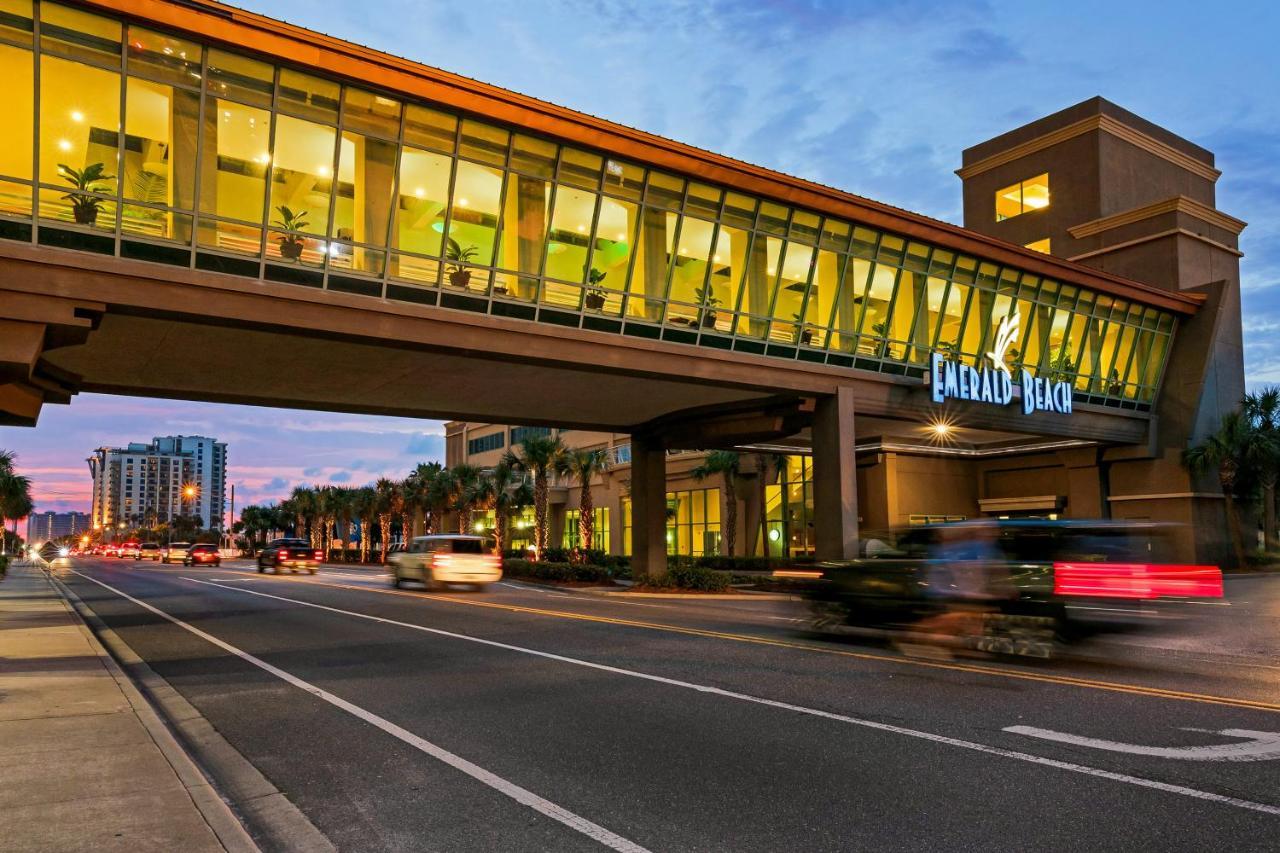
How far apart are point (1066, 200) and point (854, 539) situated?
1175 inches

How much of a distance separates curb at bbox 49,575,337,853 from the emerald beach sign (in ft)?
85.3

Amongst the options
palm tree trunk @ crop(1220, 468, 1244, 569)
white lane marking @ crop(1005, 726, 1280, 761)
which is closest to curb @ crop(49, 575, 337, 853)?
white lane marking @ crop(1005, 726, 1280, 761)

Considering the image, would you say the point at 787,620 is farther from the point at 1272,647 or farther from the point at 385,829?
the point at 385,829

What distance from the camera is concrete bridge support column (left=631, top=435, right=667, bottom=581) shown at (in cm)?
3622

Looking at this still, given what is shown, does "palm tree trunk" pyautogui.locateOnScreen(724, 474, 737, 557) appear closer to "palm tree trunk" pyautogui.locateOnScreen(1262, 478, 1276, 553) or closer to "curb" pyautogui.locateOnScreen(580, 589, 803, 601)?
"curb" pyautogui.locateOnScreen(580, 589, 803, 601)

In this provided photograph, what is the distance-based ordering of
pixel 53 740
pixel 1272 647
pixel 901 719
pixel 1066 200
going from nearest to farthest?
pixel 53 740, pixel 901 719, pixel 1272 647, pixel 1066 200

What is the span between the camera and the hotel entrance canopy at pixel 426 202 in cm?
1789

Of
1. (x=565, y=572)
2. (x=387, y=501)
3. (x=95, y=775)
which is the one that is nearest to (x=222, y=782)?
(x=95, y=775)

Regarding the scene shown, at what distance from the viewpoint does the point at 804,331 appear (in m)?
28.5

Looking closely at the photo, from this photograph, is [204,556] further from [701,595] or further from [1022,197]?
[1022,197]

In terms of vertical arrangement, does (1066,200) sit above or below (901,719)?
above

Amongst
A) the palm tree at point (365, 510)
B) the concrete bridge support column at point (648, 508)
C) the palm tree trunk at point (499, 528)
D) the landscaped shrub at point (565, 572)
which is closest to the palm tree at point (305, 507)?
the palm tree at point (365, 510)

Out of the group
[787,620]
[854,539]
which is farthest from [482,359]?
[854,539]

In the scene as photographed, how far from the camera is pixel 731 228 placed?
26375mm
